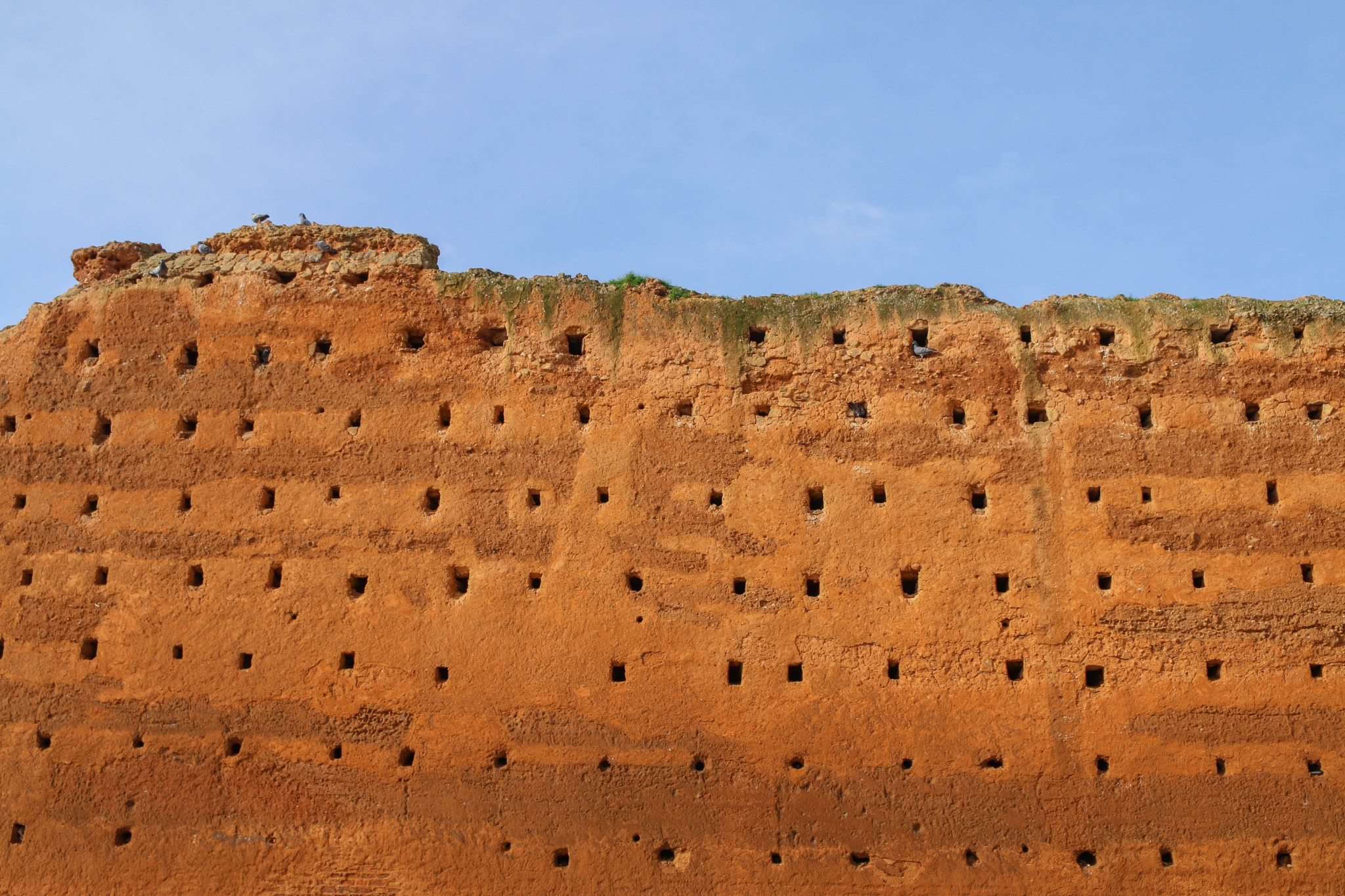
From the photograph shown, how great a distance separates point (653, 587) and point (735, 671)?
104cm

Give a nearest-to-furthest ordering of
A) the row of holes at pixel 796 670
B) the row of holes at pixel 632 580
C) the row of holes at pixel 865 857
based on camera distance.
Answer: the row of holes at pixel 865 857
the row of holes at pixel 796 670
the row of holes at pixel 632 580

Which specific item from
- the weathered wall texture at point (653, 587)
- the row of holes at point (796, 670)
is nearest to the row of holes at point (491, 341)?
the weathered wall texture at point (653, 587)

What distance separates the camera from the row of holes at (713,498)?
37.3 ft

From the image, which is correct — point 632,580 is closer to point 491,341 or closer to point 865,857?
point 491,341

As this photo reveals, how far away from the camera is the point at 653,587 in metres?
11.2

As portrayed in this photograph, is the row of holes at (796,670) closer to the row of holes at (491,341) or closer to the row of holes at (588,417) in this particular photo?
the row of holes at (588,417)

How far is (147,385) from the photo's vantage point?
12.2 metres

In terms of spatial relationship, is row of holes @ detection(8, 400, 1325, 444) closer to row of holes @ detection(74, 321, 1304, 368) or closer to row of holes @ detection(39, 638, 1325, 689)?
row of holes @ detection(74, 321, 1304, 368)

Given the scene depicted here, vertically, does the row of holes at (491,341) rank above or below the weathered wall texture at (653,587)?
above

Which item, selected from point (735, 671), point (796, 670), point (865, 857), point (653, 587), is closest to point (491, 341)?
point (653, 587)

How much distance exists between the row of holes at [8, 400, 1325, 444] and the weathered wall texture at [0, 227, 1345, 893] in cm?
4

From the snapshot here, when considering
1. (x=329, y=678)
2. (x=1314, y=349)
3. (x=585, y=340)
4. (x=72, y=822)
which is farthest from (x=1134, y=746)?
(x=72, y=822)

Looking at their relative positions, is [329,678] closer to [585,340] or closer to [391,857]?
[391,857]

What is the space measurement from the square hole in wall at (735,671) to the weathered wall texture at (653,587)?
0.02 m
